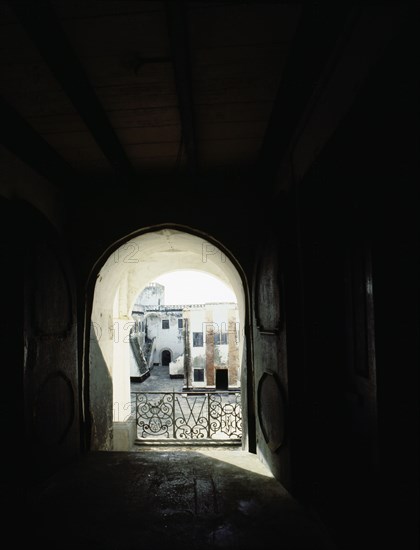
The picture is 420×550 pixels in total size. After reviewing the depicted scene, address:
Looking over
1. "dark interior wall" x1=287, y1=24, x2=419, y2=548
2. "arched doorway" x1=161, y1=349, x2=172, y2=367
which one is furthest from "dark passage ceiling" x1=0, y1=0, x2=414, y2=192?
"arched doorway" x1=161, y1=349, x2=172, y2=367

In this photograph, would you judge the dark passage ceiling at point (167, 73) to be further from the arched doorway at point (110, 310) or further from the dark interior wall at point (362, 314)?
the arched doorway at point (110, 310)

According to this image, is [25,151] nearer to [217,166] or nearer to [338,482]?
[217,166]

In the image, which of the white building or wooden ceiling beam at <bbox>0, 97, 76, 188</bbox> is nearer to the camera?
wooden ceiling beam at <bbox>0, 97, 76, 188</bbox>

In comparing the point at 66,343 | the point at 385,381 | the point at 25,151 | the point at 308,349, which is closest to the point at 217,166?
the point at 25,151

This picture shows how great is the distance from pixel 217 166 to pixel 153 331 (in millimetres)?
41466

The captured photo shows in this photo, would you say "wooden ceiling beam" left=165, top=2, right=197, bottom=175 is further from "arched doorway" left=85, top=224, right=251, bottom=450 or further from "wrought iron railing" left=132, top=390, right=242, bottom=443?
"wrought iron railing" left=132, top=390, right=242, bottom=443

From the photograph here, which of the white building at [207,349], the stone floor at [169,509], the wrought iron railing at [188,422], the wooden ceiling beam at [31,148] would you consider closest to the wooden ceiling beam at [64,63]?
the wooden ceiling beam at [31,148]

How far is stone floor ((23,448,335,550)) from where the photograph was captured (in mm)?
2467

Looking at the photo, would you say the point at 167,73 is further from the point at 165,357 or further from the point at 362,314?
the point at 165,357

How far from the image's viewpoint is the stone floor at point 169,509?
8.09 ft

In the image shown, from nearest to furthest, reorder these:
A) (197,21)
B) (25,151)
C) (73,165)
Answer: (197,21) < (25,151) < (73,165)

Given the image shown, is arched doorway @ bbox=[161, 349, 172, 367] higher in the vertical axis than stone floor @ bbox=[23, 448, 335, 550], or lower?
lower

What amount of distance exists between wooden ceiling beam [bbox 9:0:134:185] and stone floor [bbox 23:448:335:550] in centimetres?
329

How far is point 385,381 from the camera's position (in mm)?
1661
